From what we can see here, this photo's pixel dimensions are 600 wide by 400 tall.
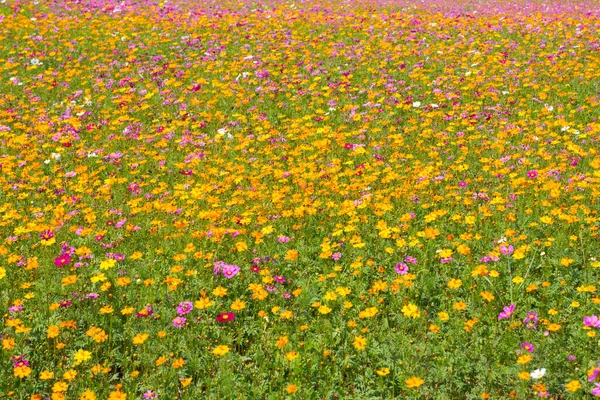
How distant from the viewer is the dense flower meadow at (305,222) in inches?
161

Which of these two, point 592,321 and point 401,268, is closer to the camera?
point 592,321

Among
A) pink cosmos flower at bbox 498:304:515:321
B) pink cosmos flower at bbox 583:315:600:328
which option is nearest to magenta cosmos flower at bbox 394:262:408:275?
pink cosmos flower at bbox 498:304:515:321

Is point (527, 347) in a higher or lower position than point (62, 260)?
higher

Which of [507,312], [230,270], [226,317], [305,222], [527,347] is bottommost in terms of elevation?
[305,222]

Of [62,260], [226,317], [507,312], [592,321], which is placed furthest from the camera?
[62,260]

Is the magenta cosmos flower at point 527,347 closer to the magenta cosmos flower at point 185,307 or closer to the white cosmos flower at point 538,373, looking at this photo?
the white cosmos flower at point 538,373

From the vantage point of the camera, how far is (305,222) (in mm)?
6270

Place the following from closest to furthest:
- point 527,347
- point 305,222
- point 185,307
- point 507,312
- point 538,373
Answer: point 538,373
point 527,347
point 507,312
point 185,307
point 305,222

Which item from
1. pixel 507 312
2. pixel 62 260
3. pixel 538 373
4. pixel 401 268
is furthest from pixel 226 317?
pixel 538 373

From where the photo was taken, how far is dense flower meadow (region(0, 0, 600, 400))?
4078mm

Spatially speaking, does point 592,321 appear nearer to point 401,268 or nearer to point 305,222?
point 401,268

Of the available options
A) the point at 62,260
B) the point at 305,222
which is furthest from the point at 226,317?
the point at 305,222

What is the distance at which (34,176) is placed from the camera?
796cm

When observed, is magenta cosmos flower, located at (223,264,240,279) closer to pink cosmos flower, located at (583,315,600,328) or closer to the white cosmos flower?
the white cosmos flower
